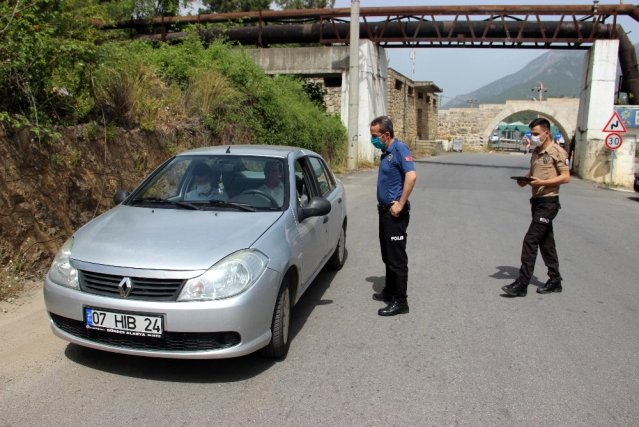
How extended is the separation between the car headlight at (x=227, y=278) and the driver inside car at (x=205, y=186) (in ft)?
3.88

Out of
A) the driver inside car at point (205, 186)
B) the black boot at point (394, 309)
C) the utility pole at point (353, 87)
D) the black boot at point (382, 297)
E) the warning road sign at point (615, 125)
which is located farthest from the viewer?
the utility pole at point (353, 87)

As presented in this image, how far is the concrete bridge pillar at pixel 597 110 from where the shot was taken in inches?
833

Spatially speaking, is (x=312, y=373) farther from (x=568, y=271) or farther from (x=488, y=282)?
(x=568, y=271)

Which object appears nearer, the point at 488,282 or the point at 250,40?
the point at 488,282

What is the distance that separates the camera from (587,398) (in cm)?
349

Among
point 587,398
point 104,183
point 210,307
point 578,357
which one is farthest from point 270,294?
point 104,183

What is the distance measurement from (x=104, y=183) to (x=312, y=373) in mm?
4566

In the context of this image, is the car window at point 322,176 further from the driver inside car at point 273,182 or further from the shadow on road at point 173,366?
the shadow on road at point 173,366

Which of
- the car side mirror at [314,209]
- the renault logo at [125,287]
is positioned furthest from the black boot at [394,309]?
the renault logo at [125,287]

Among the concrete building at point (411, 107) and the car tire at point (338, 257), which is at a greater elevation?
the concrete building at point (411, 107)

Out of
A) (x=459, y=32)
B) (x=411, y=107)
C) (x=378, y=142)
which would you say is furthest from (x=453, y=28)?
(x=378, y=142)

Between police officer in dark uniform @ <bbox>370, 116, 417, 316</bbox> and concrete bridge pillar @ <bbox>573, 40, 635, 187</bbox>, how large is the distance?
18605mm

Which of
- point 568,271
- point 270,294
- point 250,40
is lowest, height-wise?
point 568,271

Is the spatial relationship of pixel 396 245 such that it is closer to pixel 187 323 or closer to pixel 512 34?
pixel 187 323
